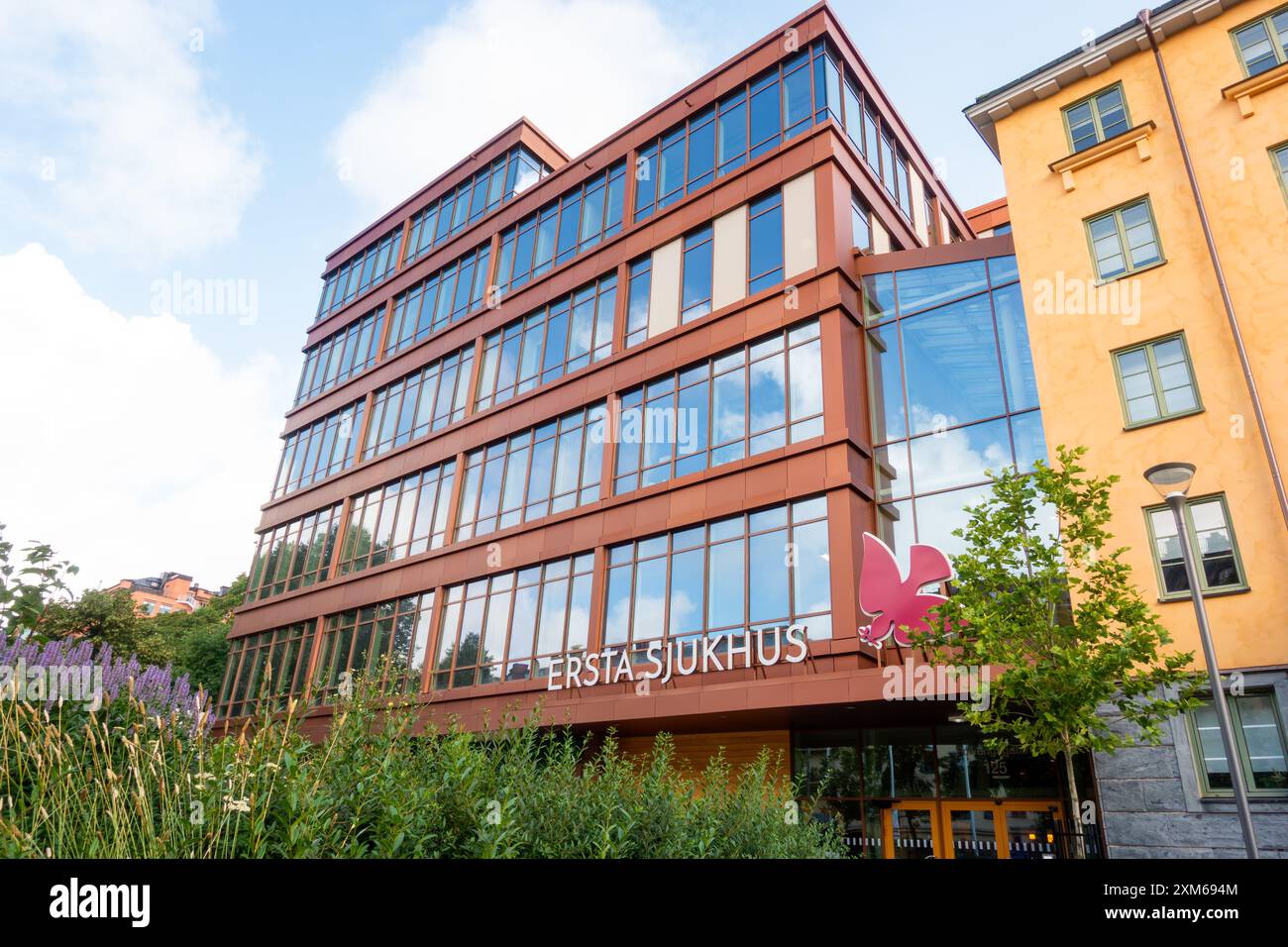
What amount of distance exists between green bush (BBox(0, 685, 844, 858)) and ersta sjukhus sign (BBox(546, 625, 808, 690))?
759 cm

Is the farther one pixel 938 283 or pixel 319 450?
pixel 319 450

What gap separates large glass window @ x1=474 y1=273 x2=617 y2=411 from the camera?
24641 millimetres

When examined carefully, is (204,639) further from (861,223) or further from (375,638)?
(861,223)

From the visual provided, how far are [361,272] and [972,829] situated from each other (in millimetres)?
33001

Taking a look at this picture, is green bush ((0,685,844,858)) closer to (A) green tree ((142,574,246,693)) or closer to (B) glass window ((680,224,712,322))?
(B) glass window ((680,224,712,322))

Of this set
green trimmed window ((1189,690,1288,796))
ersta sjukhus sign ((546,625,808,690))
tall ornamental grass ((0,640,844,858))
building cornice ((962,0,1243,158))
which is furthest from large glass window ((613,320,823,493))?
tall ornamental grass ((0,640,844,858))

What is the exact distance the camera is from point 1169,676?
448 inches

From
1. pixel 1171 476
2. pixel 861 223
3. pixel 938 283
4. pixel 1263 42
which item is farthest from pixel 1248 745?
pixel 861 223

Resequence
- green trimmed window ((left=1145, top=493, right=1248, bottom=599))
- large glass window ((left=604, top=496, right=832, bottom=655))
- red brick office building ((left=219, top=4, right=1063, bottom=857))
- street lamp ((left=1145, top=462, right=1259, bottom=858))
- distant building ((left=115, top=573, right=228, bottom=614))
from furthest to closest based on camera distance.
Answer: distant building ((left=115, top=573, right=228, bottom=614)) < large glass window ((left=604, top=496, right=832, bottom=655)) < red brick office building ((left=219, top=4, right=1063, bottom=857)) < green trimmed window ((left=1145, top=493, right=1248, bottom=599)) < street lamp ((left=1145, top=462, right=1259, bottom=858))

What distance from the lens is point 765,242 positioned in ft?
69.1

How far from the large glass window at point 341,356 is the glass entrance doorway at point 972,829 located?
85.7 ft

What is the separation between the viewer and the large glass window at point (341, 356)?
3456 centimetres

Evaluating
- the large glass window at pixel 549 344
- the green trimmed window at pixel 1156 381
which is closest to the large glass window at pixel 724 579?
the green trimmed window at pixel 1156 381
